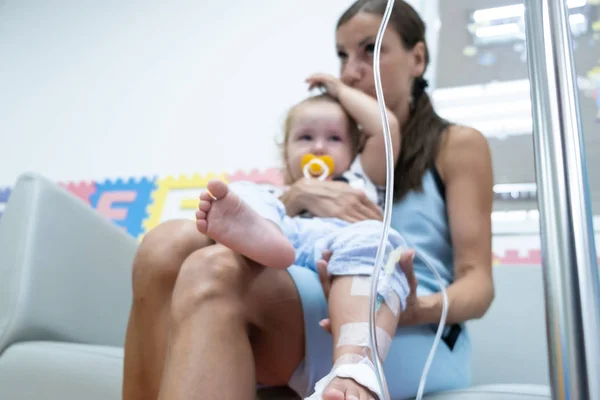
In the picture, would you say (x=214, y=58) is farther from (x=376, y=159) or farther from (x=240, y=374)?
(x=240, y=374)

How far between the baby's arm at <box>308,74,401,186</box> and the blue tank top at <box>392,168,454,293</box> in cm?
6

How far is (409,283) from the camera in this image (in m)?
0.59

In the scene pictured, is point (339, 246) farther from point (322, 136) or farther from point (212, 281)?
point (322, 136)

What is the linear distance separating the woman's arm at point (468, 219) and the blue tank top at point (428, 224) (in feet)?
0.05

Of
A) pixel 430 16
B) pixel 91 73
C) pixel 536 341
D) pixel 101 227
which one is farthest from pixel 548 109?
pixel 91 73

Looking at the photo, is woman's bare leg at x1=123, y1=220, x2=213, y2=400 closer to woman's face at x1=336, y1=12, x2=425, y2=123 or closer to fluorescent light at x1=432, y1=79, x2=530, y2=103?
woman's face at x1=336, y1=12, x2=425, y2=123

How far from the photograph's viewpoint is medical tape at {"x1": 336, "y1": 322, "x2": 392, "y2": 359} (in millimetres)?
508

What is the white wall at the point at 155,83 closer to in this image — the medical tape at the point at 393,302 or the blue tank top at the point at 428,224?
the blue tank top at the point at 428,224

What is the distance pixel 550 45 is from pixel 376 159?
540 millimetres

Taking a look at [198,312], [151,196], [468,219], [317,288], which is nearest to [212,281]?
[198,312]

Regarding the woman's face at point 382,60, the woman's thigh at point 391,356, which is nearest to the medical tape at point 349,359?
the woman's thigh at point 391,356

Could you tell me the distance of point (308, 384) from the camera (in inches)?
23.3

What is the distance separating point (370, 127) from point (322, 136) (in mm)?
93

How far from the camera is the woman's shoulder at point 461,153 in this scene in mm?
839
